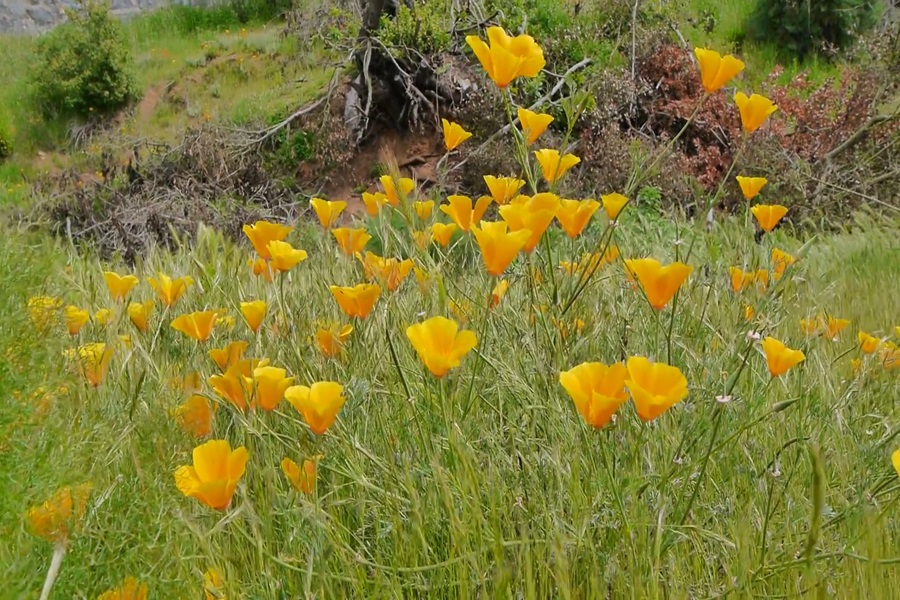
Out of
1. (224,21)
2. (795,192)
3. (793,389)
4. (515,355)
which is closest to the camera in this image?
(515,355)

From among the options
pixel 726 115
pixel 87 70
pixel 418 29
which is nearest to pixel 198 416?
pixel 418 29

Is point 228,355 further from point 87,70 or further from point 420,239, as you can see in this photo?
point 87,70

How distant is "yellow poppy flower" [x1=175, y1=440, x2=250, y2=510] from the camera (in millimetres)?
832

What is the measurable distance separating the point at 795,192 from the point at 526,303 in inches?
179

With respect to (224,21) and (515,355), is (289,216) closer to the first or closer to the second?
(515,355)

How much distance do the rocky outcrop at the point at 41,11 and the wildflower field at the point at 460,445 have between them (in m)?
14.6

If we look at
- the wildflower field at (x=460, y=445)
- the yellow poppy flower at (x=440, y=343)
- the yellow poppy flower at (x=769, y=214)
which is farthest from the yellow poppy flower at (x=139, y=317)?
the yellow poppy flower at (x=769, y=214)

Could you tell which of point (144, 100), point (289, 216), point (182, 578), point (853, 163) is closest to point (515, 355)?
point (182, 578)

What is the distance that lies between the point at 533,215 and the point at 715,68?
1.92 feet

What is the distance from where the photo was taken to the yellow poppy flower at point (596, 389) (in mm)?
817

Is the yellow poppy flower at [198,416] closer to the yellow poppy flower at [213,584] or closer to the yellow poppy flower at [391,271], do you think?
the yellow poppy flower at [213,584]

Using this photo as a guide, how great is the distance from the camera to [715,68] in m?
1.40

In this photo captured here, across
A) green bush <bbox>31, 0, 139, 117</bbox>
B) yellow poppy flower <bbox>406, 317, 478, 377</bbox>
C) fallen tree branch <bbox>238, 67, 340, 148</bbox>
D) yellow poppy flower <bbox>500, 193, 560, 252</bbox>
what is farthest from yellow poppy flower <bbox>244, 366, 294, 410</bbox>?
green bush <bbox>31, 0, 139, 117</bbox>

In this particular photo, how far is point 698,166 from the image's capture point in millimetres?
6398
